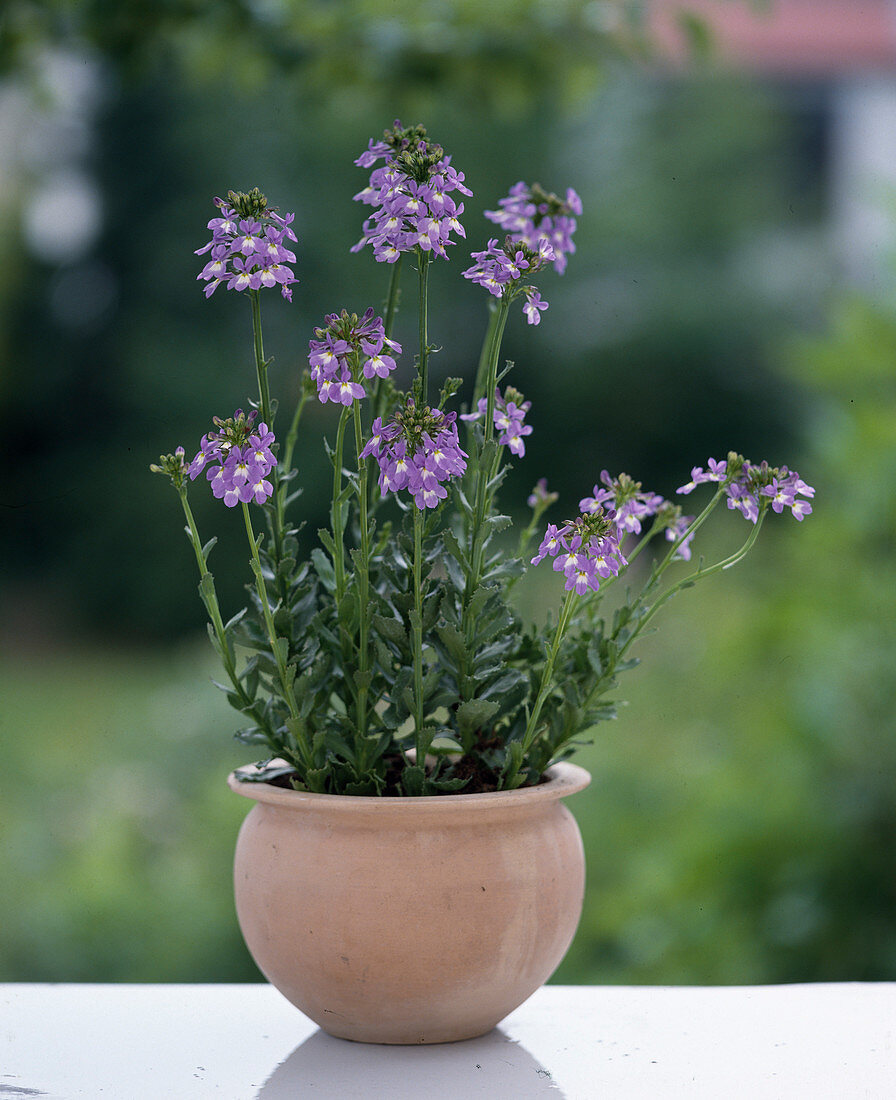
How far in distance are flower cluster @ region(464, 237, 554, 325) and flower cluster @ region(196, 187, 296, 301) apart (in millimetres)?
97

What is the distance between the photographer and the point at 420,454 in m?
0.61

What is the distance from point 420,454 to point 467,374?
399 cm

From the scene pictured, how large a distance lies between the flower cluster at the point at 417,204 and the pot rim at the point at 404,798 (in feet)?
0.93

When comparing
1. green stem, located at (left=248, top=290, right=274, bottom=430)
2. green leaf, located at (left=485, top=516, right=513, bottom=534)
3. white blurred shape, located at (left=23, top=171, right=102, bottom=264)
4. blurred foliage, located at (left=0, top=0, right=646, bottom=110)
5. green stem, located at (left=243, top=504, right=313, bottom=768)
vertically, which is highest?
white blurred shape, located at (left=23, top=171, right=102, bottom=264)

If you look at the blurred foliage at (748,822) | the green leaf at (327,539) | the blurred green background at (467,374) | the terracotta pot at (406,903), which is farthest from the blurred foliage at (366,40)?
the terracotta pot at (406,903)

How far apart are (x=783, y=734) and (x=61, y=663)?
3.63 m

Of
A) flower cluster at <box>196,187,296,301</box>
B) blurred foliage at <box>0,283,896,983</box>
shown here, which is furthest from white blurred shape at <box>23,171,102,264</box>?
flower cluster at <box>196,187,296,301</box>

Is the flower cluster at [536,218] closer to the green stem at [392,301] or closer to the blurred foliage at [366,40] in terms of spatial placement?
the green stem at [392,301]

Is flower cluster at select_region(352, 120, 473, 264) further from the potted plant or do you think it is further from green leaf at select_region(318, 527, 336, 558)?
green leaf at select_region(318, 527, 336, 558)

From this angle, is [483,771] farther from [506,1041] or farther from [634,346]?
[634,346]

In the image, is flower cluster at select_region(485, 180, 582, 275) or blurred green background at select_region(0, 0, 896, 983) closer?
flower cluster at select_region(485, 180, 582, 275)

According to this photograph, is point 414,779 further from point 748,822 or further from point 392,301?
point 748,822

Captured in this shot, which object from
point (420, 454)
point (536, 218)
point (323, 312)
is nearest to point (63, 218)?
point (323, 312)

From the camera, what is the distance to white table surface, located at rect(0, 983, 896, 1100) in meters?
0.67
